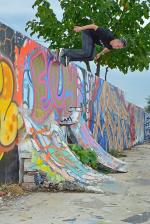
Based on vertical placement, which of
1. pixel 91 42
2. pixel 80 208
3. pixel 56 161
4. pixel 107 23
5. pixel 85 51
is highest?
pixel 107 23

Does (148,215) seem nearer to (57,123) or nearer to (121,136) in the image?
(57,123)

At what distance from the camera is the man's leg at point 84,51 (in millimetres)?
10297

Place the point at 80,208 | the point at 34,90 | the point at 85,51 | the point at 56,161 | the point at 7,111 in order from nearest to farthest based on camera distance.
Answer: the point at 80,208 < the point at 7,111 < the point at 56,161 < the point at 34,90 < the point at 85,51

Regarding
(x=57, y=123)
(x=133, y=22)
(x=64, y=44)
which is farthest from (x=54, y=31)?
(x=57, y=123)

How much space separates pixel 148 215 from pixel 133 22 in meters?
13.2

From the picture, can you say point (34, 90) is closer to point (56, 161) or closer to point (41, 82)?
point (41, 82)

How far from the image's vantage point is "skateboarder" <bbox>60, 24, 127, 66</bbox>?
9.90 metres

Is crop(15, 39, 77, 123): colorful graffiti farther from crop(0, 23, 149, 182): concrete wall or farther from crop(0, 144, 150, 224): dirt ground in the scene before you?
crop(0, 144, 150, 224): dirt ground

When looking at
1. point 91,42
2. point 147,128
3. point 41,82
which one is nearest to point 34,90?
point 41,82

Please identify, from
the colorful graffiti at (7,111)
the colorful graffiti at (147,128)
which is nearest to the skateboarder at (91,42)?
the colorful graffiti at (7,111)

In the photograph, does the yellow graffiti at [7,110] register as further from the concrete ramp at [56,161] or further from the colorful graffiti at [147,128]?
the colorful graffiti at [147,128]

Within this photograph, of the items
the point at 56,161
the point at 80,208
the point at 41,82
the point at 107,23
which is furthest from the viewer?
the point at 107,23

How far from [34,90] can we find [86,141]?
310cm

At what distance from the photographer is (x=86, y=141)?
39.7ft
